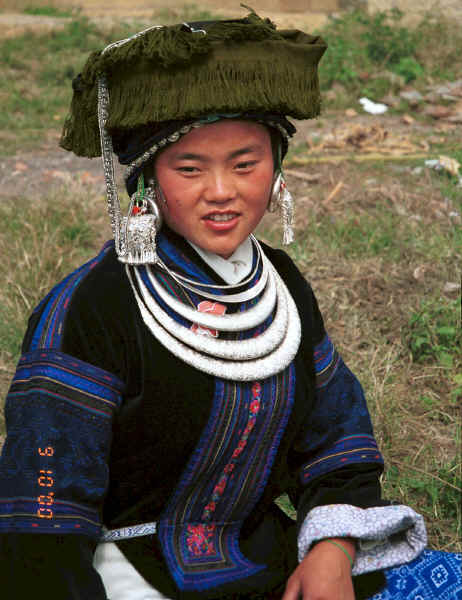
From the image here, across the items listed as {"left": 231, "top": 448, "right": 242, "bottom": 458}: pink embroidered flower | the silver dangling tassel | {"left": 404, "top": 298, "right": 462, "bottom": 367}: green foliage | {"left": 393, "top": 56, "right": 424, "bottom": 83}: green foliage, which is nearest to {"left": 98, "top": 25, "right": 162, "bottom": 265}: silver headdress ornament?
the silver dangling tassel

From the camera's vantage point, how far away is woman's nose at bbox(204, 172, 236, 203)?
171 centimetres

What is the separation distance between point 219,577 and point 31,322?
0.75 metres

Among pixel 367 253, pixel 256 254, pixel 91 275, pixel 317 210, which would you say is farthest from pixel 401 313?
pixel 91 275

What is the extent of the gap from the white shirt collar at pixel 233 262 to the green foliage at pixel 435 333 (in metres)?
2.14

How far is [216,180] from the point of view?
172cm

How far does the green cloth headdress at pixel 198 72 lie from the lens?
5.25 ft

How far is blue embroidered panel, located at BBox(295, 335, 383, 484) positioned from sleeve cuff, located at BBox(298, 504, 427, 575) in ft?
0.48

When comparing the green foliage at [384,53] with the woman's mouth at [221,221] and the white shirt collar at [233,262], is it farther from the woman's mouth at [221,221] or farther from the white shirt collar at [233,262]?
the woman's mouth at [221,221]

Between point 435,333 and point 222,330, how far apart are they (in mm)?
2359

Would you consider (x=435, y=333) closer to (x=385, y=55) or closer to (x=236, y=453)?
(x=236, y=453)

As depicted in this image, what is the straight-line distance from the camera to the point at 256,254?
6.54 feet

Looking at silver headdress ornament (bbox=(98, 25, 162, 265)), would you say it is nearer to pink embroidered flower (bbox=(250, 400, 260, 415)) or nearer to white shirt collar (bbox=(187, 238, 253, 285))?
white shirt collar (bbox=(187, 238, 253, 285))

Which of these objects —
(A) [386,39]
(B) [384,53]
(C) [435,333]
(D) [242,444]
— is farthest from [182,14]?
(D) [242,444]

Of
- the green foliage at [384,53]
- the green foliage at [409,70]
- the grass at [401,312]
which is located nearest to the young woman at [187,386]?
the grass at [401,312]
